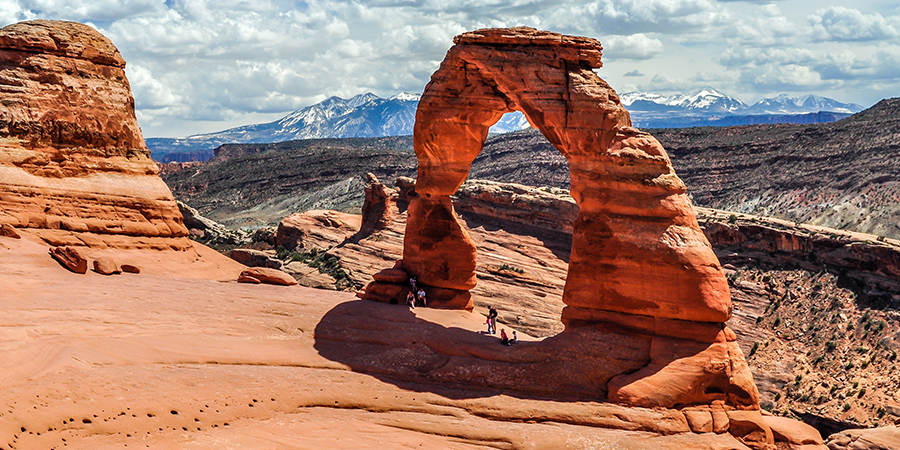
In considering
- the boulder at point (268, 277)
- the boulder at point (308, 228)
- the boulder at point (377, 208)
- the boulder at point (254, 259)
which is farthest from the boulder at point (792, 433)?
the boulder at point (308, 228)

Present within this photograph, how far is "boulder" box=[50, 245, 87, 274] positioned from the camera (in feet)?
77.6

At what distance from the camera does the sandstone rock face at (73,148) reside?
27188 millimetres

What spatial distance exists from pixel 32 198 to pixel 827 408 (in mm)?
34429

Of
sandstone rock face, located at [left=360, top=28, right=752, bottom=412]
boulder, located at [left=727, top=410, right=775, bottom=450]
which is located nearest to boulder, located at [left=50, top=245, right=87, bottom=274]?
sandstone rock face, located at [left=360, top=28, right=752, bottom=412]

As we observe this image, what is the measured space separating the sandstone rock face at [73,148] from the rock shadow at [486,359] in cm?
1102

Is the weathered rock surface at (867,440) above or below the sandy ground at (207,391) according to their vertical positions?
below

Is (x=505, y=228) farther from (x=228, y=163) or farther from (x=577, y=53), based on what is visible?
(x=228, y=163)

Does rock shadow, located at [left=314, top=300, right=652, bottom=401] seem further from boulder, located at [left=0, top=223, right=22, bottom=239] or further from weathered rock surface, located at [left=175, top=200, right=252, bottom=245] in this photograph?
weathered rock surface, located at [left=175, top=200, right=252, bottom=245]

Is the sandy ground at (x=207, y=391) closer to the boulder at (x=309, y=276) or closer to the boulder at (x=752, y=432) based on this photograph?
the boulder at (x=752, y=432)

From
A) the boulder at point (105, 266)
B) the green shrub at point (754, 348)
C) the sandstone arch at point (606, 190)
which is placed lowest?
the green shrub at point (754, 348)

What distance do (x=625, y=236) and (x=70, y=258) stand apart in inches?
655

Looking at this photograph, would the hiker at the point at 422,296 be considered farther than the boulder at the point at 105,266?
Yes

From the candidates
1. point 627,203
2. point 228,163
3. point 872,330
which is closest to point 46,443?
point 627,203

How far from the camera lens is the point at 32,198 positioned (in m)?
27.0
